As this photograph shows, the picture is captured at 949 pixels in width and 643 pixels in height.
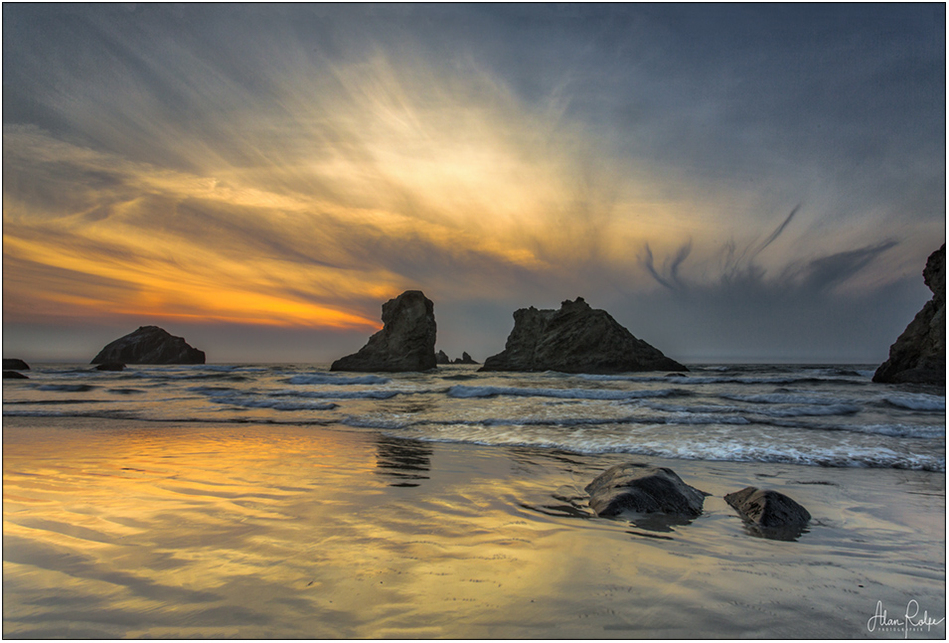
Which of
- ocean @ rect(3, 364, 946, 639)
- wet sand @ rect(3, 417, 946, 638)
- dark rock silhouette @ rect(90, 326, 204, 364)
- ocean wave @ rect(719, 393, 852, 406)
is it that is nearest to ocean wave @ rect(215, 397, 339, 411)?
ocean @ rect(3, 364, 946, 639)

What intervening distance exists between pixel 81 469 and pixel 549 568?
673cm

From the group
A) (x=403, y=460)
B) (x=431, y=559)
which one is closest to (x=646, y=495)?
(x=431, y=559)

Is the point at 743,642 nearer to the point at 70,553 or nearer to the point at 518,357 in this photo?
the point at 70,553

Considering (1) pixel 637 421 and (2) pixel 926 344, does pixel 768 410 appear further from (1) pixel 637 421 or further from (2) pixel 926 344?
(2) pixel 926 344

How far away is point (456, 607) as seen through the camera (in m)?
2.49

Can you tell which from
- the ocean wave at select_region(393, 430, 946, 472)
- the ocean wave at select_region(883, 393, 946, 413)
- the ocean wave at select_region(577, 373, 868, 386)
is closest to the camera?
the ocean wave at select_region(393, 430, 946, 472)

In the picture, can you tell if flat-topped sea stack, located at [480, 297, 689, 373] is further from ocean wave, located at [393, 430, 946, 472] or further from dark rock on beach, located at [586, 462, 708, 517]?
dark rock on beach, located at [586, 462, 708, 517]

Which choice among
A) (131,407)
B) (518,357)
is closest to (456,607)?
(131,407)

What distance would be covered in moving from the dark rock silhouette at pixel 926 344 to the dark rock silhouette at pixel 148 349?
102690 mm

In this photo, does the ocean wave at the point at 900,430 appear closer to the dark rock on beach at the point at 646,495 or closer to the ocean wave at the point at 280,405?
the dark rock on beach at the point at 646,495

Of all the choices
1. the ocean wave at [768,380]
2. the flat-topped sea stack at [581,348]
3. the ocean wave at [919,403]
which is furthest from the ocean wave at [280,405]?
the flat-topped sea stack at [581,348]

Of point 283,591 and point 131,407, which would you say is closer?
point 283,591

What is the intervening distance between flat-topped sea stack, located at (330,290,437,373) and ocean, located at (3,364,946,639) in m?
49.1

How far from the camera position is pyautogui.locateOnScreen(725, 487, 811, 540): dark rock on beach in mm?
3914
